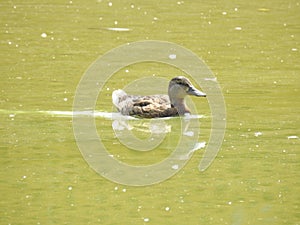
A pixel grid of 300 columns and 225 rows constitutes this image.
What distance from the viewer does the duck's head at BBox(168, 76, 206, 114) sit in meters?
10.3

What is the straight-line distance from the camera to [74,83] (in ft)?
35.8

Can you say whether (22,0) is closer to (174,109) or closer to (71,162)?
(174,109)

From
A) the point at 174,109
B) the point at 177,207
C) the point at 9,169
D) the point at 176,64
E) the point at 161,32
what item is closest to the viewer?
the point at 177,207

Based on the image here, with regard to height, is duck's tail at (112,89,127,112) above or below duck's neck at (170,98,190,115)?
above

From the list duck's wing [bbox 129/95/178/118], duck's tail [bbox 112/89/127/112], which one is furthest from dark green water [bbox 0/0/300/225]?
duck's wing [bbox 129/95/178/118]

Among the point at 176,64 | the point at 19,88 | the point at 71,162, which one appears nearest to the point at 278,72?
the point at 176,64

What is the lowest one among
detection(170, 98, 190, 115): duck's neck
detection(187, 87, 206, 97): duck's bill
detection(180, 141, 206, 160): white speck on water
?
detection(170, 98, 190, 115): duck's neck

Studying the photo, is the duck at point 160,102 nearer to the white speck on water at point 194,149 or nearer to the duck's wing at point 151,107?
the duck's wing at point 151,107

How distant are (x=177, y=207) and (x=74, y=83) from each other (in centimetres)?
381

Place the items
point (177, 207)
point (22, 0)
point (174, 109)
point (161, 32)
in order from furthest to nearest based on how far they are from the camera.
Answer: point (22, 0)
point (161, 32)
point (174, 109)
point (177, 207)

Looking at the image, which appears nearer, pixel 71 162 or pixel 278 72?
pixel 71 162

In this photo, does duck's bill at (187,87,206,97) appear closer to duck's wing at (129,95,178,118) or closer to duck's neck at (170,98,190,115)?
duck's neck at (170,98,190,115)

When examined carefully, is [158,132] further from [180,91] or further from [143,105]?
[180,91]

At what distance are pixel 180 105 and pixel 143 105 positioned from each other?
477 millimetres
